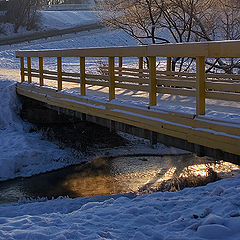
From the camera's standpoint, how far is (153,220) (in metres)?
5.25

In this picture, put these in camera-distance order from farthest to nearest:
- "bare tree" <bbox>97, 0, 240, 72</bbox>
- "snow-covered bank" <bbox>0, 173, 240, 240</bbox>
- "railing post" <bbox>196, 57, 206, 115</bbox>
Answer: "bare tree" <bbox>97, 0, 240, 72</bbox> < "railing post" <bbox>196, 57, 206, 115</bbox> < "snow-covered bank" <bbox>0, 173, 240, 240</bbox>

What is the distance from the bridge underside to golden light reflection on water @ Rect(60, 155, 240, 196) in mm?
1496

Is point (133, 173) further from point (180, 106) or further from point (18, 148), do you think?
point (180, 106)

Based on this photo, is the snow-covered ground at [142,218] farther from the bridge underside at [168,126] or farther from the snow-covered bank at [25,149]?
the snow-covered bank at [25,149]

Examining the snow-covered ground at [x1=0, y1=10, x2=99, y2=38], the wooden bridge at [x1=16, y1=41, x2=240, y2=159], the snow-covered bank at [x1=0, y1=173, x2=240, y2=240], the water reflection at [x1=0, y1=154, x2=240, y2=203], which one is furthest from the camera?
the snow-covered ground at [x1=0, y1=10, x2=99, y2=38]

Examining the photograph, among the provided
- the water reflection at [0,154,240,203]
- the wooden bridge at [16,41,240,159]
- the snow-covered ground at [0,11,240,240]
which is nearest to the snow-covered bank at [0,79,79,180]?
the water reflection at [0,154,240,203]

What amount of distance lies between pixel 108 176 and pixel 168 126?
4112mm

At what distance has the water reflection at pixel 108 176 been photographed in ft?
33.4

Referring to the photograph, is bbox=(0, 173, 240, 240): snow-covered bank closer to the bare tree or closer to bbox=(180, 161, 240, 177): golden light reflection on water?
bbox=(180, 161, 240, 177): golden light reflection on water

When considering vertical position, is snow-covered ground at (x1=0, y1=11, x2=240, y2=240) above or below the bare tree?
below

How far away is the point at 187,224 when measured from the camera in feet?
16.1

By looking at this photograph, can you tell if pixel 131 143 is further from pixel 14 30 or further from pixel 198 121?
pixel 14 30

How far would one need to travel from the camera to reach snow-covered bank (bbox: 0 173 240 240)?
15.4 ft

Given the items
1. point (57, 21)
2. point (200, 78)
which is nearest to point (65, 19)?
point (57, 21)
